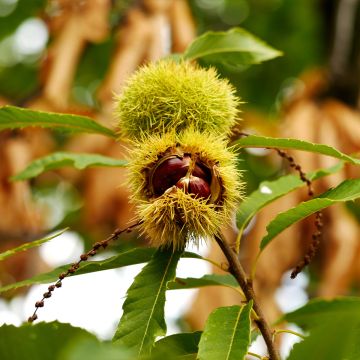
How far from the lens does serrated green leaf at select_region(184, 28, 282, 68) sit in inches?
68.7

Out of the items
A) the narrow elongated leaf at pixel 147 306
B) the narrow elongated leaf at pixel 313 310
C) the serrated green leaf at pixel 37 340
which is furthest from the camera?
the narrow elongated leaf at pixel 313 310

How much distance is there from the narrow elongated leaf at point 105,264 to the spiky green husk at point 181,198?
0.26 feet

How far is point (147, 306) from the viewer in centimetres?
130

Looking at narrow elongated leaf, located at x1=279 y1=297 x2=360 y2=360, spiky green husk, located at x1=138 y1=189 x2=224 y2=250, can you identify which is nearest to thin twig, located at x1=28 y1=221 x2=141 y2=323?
spiky green husk, located at x1=138 y1=189 x2=224 y2=250

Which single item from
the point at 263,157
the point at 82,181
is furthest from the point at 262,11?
the point at 82,181

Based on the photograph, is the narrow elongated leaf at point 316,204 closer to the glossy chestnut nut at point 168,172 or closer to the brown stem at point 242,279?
the brown stem at point 242,279

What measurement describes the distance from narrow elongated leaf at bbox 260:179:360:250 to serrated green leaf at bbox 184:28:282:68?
55cm

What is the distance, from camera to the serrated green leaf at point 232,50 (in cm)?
174

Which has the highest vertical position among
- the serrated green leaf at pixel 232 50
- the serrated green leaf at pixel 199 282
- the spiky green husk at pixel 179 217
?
the serrated green leaf at pixel 232 50

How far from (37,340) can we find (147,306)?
455mm

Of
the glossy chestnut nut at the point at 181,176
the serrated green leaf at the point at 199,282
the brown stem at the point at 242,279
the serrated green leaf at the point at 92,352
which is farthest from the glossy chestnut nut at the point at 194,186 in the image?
the serrated green leaf at the point at 92,352

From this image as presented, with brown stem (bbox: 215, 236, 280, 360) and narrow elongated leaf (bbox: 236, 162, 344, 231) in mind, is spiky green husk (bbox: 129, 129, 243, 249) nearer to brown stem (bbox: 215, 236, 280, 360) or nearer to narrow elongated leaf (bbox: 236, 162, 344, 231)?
brown stem (bbox: 215, 236, 280, 360)

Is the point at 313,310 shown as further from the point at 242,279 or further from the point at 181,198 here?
the point at 181,198

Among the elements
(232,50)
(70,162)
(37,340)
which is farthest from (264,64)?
(37,340)
